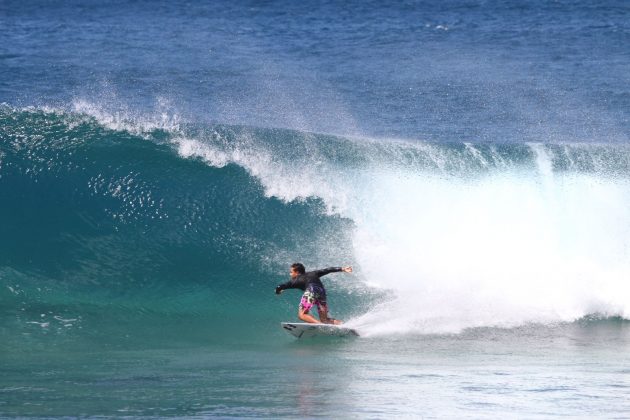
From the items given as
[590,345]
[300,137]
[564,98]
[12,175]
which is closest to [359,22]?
[564,98]

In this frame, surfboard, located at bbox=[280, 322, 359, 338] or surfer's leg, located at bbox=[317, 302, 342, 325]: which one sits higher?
surfer's leg, located at bbox=[317, 302, 342, 325]

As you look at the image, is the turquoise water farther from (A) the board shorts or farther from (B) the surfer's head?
(B) the surfer's head

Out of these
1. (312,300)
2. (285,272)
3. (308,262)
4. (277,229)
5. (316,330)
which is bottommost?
(316,330)

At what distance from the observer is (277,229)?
1623 centimetres

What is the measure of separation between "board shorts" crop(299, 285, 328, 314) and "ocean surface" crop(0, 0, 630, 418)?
20.4 inches

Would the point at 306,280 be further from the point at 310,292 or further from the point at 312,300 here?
the point at 312,300

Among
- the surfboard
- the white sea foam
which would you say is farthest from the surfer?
the white sea foam

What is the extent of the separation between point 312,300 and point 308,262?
7.35 feet

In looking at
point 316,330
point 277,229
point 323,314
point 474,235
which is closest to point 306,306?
point 323,314

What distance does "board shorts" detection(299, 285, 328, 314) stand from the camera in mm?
13392

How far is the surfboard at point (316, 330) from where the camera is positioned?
13.0 m

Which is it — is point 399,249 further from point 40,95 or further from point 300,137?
point 40,95

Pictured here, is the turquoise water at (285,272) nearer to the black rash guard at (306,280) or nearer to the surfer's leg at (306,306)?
the surfer's leg at (306,306)

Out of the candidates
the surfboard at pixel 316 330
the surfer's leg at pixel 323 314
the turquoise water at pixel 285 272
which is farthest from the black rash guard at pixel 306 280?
the turquoise water at pixel 285 272
